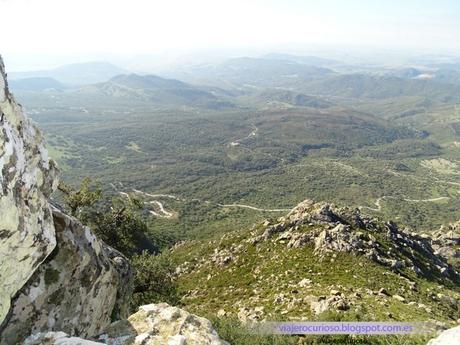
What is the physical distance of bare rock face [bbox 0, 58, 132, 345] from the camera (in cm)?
1683

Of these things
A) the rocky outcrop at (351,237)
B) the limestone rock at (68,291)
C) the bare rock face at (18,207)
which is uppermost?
the bare rock face at (18,207)

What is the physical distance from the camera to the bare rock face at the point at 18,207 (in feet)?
53.6

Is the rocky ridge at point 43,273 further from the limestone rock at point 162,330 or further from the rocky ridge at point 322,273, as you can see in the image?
the rocky ridge at point 322,273

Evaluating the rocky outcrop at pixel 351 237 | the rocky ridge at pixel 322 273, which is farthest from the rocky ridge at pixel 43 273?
the rocky outcrop at pixel 351 237

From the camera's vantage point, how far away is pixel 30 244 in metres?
18.0

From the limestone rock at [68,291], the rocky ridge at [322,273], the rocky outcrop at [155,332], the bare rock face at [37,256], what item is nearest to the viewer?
the bare rock face at [37,256]

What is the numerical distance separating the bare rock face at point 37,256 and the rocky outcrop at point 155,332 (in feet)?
6.89

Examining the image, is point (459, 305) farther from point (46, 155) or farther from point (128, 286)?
point (46, 155)

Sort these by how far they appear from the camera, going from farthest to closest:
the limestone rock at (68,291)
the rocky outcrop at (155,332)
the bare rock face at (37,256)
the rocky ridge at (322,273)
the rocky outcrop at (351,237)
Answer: the rocky outcrop at (351,237) → the rocky ridge at (322,273) → the limestone rock at (68,291) → the rocky outcrop at (155,332) → the bare rock face at (37,256)

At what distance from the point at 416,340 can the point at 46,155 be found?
27.5 m

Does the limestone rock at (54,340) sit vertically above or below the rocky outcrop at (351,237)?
above

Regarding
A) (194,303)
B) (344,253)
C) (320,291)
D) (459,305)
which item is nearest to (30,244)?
(320,291)

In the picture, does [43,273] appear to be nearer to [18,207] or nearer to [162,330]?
[18,207]

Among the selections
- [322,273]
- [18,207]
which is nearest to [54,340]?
[18,207]
